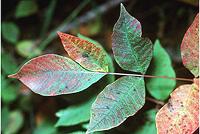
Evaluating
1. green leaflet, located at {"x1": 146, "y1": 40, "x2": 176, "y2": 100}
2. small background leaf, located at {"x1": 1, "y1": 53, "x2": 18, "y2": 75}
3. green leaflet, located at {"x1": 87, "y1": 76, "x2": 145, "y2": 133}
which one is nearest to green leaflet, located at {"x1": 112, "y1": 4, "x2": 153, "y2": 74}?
green leaflet, located at {"x1": 87, "y1": 76, "x2": 145, "y2": 133}

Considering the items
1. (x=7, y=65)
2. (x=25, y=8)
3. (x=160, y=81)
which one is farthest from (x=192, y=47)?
(x=25, y=8)

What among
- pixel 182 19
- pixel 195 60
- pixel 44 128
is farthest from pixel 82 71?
pixel 182 19

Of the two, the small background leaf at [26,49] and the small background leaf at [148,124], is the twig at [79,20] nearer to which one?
the small background leaf at [26,49]

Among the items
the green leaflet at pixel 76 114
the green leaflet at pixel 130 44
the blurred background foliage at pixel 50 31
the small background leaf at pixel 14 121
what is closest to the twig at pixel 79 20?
the blurred background foliage at pixel 50 31

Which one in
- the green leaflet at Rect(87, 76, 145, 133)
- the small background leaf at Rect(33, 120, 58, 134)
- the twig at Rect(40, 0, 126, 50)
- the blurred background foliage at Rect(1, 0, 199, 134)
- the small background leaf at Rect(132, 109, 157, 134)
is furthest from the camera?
the twig at Rect(40, 0, 126, 50)

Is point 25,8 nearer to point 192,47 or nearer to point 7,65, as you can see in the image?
point 7,65

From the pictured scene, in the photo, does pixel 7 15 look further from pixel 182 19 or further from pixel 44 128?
pixel 182 19

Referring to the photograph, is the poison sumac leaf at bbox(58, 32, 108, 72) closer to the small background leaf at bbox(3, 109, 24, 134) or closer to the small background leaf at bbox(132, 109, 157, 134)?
the small background leaf at bbox(132, 109, 157, 134)
